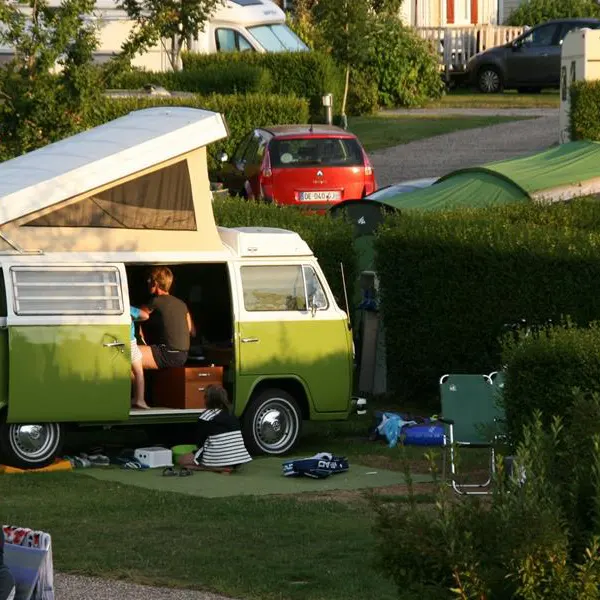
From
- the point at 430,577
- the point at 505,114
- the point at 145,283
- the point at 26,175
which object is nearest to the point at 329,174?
the point at 145,283

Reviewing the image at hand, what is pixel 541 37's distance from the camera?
1718 inches

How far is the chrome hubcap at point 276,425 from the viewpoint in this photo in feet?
51.6

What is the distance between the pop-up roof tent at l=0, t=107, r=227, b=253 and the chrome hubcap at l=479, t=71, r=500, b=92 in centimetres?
2969

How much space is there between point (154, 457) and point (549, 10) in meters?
37.4

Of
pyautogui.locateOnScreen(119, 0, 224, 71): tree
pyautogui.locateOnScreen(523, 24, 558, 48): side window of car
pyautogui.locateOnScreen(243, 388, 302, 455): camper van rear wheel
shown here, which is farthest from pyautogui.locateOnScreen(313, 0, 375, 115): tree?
pyautogui.locateOnScreen(243, 388, 302, 455): camper van rear wheel

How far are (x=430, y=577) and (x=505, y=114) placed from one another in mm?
33656

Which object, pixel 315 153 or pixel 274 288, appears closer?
pixel 274 288

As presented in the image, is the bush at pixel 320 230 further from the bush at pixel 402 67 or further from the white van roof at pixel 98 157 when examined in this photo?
the bush at pixel 402 67

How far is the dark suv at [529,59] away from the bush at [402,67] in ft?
6.05

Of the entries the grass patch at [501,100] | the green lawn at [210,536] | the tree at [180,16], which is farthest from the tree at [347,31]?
the green lawn at [210,536]

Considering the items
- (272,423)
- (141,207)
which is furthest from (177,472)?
(141,207)

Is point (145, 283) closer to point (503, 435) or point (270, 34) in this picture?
point (503, 435)

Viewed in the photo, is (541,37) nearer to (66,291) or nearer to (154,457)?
(154,457)

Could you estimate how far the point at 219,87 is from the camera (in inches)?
1431
